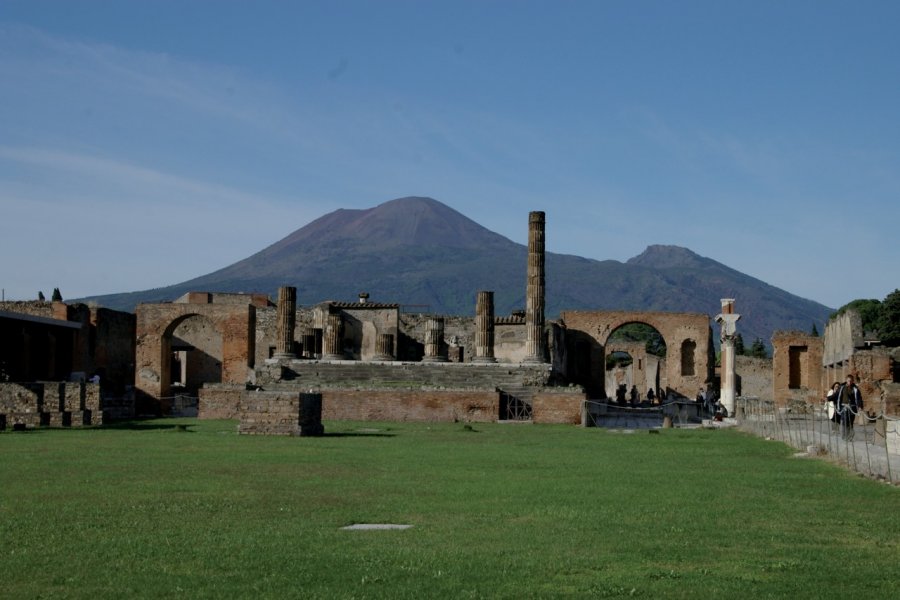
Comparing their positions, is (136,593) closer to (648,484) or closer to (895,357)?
(648,484)

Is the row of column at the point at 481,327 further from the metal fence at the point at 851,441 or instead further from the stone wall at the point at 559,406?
the metal fence at the point at 851,441

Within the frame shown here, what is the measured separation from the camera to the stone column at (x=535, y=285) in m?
47.5

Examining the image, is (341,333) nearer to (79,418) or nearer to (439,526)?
(79,418)

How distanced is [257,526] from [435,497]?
299 centimetres

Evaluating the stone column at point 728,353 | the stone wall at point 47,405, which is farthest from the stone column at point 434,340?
the stone wall at point 47,405

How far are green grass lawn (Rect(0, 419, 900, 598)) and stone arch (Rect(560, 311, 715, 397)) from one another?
43274 millimetres

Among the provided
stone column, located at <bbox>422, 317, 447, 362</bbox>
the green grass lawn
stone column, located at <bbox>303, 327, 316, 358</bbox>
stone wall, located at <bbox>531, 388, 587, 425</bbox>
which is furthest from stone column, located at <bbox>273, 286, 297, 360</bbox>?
the green grass lawn

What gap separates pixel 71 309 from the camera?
5153 cm

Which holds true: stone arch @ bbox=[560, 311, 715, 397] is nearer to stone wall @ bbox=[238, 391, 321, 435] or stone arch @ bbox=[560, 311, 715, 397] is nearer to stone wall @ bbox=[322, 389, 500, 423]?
stone wall @ bbox=[322, 389, 500, 423]

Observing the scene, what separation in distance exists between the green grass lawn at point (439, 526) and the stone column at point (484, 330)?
27.7 meters

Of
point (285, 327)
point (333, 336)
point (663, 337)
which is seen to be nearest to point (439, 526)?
point (285, 327)

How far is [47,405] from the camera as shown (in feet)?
106

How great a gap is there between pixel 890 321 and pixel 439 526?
83846mm

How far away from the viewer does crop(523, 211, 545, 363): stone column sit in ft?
Result: 156
